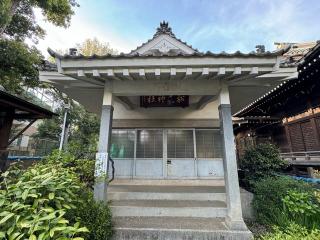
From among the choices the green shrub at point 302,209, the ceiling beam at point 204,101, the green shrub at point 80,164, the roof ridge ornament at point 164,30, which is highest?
the roof ridge ornament at point 164,30

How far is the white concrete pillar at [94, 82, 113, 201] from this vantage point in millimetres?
3498

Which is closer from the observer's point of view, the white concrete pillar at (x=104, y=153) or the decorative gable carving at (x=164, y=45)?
the white concrete pillar at (x=104, y=153)

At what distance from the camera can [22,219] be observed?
69.2 inches

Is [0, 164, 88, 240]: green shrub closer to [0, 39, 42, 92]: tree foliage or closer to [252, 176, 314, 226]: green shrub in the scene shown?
[252, 176, 314, 226]: green shrub

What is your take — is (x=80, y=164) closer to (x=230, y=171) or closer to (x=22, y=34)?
(x=230, y=171)

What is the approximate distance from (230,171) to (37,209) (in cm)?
323

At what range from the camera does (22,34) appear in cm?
1012

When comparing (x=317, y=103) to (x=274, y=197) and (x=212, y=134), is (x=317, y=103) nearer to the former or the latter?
(x=212, y=134)

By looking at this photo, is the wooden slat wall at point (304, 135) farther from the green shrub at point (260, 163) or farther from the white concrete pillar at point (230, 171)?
the white concrete pillar at point (230, 171)

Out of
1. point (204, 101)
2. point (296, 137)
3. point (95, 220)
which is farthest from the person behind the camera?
point (296, 137)

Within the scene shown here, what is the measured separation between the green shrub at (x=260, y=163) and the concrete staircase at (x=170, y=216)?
1.18 m

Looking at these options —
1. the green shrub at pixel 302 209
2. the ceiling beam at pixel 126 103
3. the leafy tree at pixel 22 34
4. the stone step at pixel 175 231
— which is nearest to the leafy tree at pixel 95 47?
the leafy tree at pixel 22 34

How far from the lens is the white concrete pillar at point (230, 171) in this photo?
3.31 m

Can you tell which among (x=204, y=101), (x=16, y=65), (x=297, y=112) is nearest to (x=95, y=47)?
(x=16, y=65)
